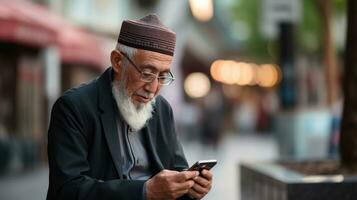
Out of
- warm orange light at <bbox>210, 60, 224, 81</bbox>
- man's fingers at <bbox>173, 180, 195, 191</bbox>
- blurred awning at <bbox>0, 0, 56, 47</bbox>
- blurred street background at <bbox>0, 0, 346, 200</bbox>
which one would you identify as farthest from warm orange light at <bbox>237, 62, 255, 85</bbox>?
man's fingers at <bbox>173, 180, 195, 191</bbox>

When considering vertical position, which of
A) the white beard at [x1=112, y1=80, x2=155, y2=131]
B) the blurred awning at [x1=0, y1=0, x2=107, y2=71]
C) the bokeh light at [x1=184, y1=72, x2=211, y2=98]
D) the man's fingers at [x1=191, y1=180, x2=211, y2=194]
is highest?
the blurred awning at [x1=0, y1=0, x2=107, y2=71]

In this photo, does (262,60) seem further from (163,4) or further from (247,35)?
(163,4)

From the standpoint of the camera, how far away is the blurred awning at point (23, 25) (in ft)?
47.0

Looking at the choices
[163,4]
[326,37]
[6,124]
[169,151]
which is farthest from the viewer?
[163,4]

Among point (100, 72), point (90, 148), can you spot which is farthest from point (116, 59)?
point (100, 72)

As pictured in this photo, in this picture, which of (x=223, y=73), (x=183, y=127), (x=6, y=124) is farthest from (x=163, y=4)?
(x=223, y=73)

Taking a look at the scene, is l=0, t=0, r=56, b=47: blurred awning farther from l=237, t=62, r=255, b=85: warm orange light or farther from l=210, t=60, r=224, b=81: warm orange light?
l=237, t=62, r=255, b=85: warm orange light

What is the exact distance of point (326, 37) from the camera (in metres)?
19.4

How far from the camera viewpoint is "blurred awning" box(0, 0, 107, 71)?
14.5 m

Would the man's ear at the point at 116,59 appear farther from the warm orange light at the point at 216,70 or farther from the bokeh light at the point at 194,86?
the warm orange light at the point at 216,70

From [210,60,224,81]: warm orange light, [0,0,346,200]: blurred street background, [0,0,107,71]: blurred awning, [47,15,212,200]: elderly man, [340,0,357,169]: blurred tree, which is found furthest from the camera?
[210,60,224,81]: warm orange light

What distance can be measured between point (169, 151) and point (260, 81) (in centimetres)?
5217

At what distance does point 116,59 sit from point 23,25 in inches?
474

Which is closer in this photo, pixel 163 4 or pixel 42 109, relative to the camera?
pixel 42 109
